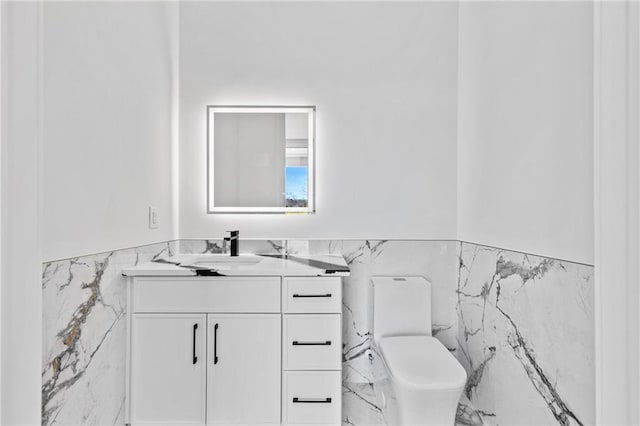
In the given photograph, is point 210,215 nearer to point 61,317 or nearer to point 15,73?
point 61,317

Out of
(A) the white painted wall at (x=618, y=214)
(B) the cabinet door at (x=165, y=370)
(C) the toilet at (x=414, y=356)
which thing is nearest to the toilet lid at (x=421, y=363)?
(C) the toilet at (x=414, y=356)

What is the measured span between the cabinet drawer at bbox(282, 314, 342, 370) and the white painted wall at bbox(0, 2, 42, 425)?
910 millimetres

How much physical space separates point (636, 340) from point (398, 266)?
4.22 feet

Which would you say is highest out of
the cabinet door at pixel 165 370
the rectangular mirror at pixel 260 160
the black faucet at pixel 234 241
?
the rectangular mirror at pixel 260 160

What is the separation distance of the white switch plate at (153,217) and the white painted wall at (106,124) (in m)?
0.03

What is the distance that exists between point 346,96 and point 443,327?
153cm

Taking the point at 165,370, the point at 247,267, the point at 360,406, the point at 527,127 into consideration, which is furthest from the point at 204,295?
the point at 527,127

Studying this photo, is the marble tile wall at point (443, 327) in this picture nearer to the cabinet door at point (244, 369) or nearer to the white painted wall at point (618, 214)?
the white painted wall at point (618, 214)

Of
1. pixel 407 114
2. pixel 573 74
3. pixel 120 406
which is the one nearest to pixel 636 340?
pixel 573 74

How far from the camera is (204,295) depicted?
5.01 feet

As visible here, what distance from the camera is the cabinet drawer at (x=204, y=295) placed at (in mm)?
1517

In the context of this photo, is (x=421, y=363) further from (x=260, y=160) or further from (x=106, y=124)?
(x=106, y=124)

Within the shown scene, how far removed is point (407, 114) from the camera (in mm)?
2049

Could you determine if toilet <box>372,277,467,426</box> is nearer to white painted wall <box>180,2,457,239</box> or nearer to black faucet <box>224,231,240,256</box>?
white painted wall <box>180,2,457,239</box>
